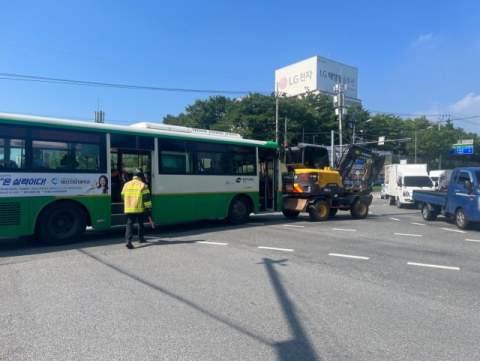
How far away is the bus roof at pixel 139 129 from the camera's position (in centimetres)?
816

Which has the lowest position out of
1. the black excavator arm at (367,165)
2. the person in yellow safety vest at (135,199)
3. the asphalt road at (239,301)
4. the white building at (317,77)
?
the asphalt road at (239,301)

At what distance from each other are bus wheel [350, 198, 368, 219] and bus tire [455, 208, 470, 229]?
11.9 feet

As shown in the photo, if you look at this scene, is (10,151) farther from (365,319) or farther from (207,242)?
(365,319)

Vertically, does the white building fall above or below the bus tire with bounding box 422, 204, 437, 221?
above

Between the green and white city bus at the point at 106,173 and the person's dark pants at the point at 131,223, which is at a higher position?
the green and white city bus at the point at 106,173

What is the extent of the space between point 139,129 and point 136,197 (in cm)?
227

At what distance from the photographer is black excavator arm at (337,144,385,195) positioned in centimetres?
1572

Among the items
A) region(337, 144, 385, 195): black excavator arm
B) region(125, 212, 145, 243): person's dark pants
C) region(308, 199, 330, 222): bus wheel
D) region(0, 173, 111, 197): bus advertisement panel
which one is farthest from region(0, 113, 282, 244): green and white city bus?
region(337, 144, 385, 195): black excavator arm

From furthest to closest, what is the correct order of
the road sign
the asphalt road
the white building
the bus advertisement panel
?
the white building
the road sign
the bus advertisement panel
the asphalt road

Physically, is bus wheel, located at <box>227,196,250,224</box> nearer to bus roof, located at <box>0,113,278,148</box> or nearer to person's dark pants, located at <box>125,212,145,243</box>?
bus roof, located at <box>0,113,278,148</box>

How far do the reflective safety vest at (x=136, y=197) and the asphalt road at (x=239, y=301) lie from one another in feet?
3.05

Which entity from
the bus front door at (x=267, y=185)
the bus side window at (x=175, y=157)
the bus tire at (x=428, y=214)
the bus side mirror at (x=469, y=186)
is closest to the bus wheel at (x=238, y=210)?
the bus front door at (x=267, y=185)

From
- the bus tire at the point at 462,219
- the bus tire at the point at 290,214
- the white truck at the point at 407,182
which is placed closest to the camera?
the bus tire at the point at 462,219

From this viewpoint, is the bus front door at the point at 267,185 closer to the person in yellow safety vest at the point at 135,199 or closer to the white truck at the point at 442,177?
the person in yellow safety vest at the point at 135,199
